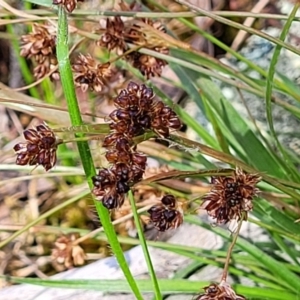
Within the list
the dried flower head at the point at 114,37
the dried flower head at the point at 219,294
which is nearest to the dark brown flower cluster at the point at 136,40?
the dried flower head at the point at 114,37

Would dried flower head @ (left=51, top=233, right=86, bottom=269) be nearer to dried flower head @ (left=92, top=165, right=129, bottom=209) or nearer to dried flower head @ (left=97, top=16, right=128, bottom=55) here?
dried flower head @ (left=97, top=16, right=128, bottom=55)

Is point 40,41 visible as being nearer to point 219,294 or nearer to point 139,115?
point 139,115

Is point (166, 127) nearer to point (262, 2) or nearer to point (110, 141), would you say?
point (110, 141)

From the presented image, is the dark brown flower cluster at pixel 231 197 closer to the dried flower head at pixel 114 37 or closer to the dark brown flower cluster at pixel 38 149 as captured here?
the dark brown flower cluster at pixel 38 149

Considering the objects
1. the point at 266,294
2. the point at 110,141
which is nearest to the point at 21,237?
the point at 266,294

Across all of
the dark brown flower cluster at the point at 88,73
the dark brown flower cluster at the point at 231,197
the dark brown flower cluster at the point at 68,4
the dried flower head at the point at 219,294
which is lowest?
the dried flower head at the point at 219,294

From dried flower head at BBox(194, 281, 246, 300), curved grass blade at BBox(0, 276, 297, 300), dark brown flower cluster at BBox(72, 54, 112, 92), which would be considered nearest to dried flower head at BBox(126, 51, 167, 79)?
dark brown flower cluster at BBox(72, 54, 112, 92)
